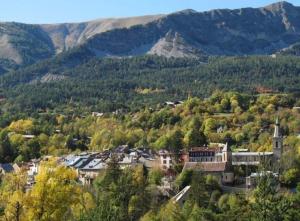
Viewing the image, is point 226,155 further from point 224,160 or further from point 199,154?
point 199,154

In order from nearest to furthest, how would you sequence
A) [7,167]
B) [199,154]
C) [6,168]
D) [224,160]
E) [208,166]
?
1. [208,166]
2. [224,160]
3. [199,154]
4. [6,168]
5. [7,167]

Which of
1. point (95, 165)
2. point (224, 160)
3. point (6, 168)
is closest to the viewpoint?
point (224, 160)

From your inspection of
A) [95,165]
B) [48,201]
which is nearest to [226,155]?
[95,165]

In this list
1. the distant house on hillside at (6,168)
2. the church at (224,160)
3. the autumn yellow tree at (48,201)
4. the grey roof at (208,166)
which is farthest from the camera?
the distant house on hillside at (6,168)

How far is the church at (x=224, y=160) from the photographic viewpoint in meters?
69.2

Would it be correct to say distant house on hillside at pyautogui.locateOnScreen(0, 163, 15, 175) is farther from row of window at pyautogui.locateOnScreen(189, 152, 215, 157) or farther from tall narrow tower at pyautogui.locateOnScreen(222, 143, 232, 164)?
tall narrow tower at pyautogui.locateOnScreen(222, 143, 232, 164)

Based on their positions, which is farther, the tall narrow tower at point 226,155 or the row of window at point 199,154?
the row of window at point 199,154

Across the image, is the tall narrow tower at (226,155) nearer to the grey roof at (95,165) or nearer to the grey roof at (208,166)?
the grey roof at (208,166)

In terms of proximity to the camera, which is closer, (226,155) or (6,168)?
(226,155)

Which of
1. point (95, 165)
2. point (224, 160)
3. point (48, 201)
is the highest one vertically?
point (48, 201)

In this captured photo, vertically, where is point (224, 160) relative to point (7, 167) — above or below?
above

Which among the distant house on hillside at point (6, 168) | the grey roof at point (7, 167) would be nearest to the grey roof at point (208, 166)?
the distant house on hillside at point (6, 168)

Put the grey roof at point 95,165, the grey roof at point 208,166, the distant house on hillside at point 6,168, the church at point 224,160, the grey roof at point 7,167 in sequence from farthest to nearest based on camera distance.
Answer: the grey roof at point 7,167
the distant house on hillside at point 6,168
the grey roof at point 95,165
the church at point 224,160
the grey roof at point 208,166

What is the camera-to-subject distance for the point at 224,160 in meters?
74.1
